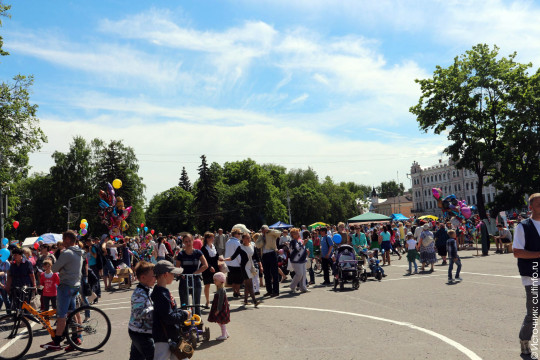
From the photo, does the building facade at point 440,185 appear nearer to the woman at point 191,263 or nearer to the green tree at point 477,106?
the green tree at point 477,106

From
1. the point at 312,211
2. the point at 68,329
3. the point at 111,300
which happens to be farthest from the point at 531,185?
the point at 312,211

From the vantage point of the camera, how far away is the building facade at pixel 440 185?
396ft

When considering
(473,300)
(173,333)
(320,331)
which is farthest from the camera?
(473,300)

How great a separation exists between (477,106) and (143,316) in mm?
36263

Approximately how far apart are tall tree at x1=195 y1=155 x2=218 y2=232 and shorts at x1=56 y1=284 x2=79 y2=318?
220 ft

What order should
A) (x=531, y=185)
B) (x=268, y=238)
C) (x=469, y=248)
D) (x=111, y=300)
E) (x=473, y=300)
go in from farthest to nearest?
(x=531, y=185) → (x=469, y=248) → (x=111, y=300) → (x=268, y=238) → (x=473, y=300)

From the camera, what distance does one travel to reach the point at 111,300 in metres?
15.3

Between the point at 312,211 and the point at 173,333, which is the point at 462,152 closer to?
the point at 173,333

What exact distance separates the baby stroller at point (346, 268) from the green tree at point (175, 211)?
71.6 metres

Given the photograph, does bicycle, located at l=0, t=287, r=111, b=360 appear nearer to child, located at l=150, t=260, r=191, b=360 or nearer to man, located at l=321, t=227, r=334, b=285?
child, located at l=150, t=260, r=191, b=360

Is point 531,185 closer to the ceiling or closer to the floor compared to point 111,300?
closer to the ceiling

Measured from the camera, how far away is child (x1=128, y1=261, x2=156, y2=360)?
16.4 feet

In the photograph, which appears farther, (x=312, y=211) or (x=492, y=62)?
(x=312, y=211)

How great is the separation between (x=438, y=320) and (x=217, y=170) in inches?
3258
